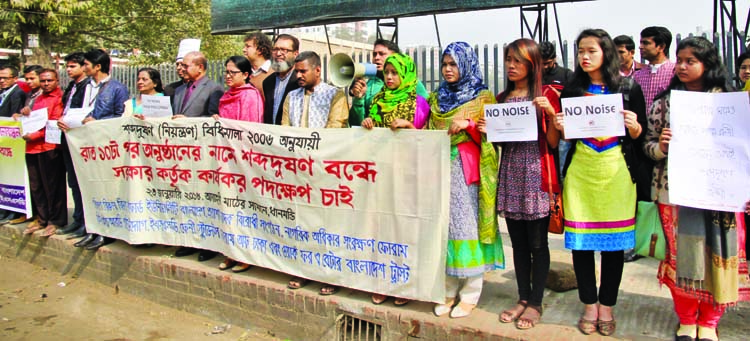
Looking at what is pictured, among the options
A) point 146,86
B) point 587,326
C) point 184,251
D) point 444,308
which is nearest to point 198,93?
point 146,86

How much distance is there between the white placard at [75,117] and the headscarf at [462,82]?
151 inches

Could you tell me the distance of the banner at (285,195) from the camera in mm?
3674

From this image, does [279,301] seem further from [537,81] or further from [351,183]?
[537,81]

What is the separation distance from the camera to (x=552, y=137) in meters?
3.31

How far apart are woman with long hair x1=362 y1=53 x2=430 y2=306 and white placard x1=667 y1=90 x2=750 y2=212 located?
4.73 ft

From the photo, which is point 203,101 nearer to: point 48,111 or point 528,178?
point 48,111

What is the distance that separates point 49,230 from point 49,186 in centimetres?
45

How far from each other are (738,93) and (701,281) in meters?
0.91

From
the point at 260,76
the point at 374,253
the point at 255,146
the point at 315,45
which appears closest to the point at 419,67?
the point at 260,76

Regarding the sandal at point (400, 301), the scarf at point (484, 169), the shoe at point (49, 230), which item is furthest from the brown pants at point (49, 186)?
the scarf at point (484, 169)

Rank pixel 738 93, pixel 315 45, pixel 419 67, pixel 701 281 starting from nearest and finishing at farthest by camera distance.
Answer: pixel 738 93 < pixel 701 281 < pixel 419 67 < pixel 315 45

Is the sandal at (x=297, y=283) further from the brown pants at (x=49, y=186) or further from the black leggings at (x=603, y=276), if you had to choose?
the brown pants at (x=49, y=186)

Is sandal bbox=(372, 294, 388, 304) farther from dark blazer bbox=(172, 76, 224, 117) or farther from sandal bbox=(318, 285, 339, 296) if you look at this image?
dark blazer bbox=(172, 76, 224, 117)

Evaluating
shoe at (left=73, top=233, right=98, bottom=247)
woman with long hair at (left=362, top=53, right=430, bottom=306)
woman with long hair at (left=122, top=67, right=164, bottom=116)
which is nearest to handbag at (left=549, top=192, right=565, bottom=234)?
woman with long hair at (left=362, top=53, right=430, bottom=306)
